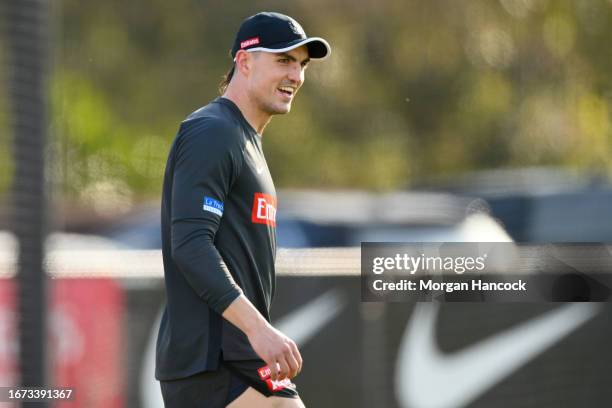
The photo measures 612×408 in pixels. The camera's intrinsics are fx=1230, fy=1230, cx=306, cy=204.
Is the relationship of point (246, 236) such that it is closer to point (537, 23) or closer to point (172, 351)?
point (172, 351)

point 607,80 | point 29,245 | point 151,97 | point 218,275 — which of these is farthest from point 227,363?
point 151,97

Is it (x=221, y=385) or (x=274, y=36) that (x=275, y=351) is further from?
(x=274, y=36)

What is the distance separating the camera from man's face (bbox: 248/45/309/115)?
12.6 ft

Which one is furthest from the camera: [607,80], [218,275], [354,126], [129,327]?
[354,126]

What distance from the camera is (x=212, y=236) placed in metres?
3.52

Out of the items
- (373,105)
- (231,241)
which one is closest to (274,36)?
(231,241)

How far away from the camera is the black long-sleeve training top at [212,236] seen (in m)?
3.47

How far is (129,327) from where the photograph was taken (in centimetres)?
648

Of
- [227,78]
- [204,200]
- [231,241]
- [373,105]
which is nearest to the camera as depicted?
[204,200]

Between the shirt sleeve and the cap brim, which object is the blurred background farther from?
the shirt sleeve

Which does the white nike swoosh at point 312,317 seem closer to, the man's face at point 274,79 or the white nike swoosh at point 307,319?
the white nike swoosh at point 307,319

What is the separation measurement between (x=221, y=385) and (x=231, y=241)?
0.44 m

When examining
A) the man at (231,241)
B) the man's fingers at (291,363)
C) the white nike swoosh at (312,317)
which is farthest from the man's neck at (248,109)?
the white nike swoosh at (312,317)

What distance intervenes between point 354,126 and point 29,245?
2026 centimetres
